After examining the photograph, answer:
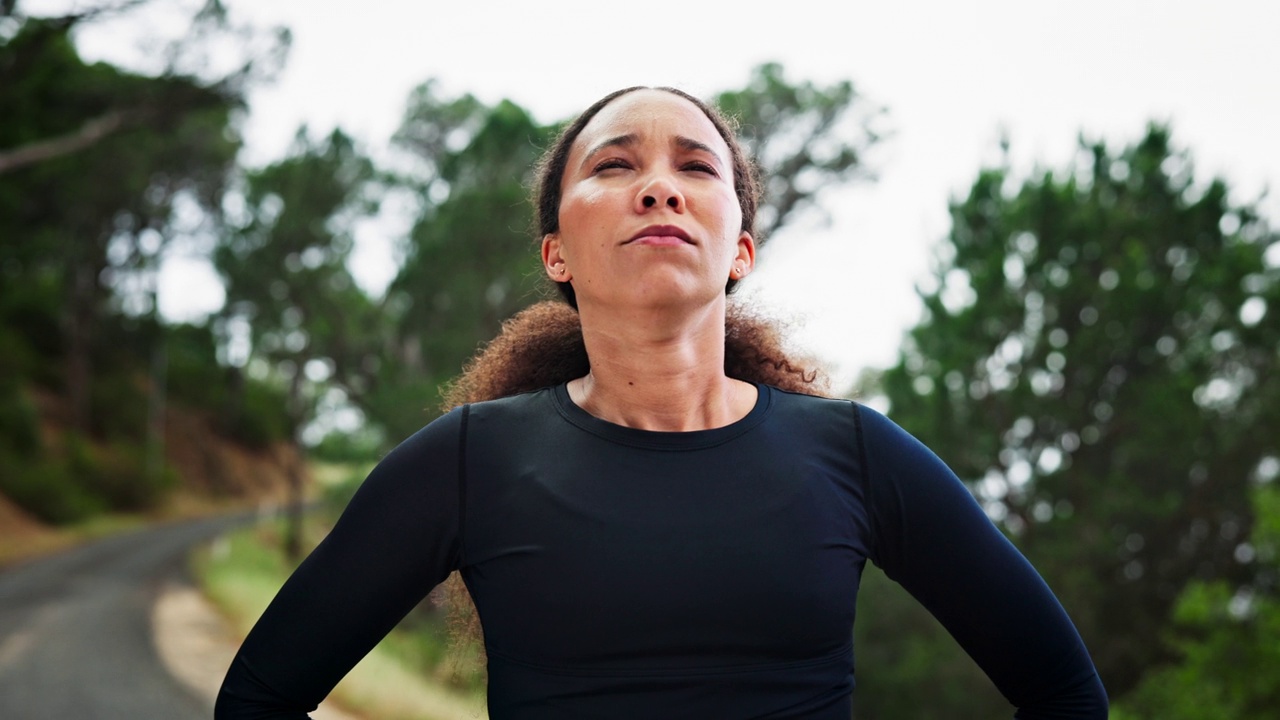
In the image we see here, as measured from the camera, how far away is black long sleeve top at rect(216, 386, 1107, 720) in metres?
1.32

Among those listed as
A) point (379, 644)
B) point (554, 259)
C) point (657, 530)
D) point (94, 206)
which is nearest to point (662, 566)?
point (657, 530)

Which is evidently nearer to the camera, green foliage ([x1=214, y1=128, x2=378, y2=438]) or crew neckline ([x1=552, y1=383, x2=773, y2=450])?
crew neckline ([x1=552, y1=383, x2=773, y2=450])

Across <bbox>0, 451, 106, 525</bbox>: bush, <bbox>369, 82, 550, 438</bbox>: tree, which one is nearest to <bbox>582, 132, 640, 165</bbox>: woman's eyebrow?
<bbox>369, 82, 550, 438</bbox>: tree

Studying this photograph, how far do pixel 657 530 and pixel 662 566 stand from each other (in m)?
0.04

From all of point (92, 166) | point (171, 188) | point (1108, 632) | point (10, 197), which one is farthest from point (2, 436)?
point (1108, 632)

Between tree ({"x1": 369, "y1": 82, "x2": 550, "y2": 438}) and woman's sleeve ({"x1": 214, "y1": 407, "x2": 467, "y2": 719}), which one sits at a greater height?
tree ({"x1": 369, "y1": 82, "x2": 550, "y2": 438})

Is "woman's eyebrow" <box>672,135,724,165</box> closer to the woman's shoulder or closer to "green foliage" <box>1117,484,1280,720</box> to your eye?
the woman's shoulder

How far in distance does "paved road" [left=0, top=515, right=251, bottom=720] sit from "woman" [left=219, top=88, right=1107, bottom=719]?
8.69 metres

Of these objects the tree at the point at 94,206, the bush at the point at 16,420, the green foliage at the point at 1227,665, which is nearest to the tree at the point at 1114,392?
the green foliage at the point at 1227,665

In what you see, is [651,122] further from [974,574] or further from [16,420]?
[16,420]


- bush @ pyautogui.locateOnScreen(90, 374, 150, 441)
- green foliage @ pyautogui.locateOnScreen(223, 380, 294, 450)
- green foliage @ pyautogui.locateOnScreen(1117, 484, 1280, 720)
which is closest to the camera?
green foliage @ pyautogui.locateOnScreen(1117, 484, 1280, 720)

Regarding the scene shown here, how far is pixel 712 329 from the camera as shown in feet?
5.01

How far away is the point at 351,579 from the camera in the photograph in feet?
4.67

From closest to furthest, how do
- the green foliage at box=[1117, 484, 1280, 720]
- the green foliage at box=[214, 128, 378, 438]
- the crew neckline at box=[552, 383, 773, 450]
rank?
the crew neckline at box=[552, 383, 773, 450] → the green foliage at box=[1117, 484, 1280, 720] → the green foliage at box=[214, 128, 378, 438]
